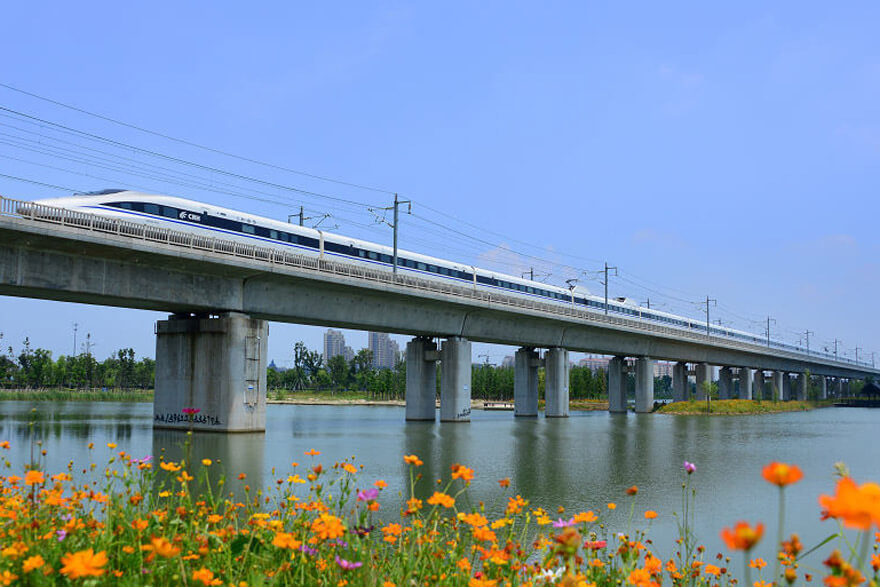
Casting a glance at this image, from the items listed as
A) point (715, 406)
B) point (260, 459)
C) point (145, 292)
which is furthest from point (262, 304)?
point (715, 406)

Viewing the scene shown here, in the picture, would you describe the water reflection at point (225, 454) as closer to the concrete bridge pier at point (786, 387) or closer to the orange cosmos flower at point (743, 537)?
the orange cosmos flower at point (743, 537)

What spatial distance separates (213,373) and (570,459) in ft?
60.6

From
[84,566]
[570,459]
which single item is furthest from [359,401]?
[84,566]

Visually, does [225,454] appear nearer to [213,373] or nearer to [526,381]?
[213,373]

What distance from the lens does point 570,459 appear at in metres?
24.1

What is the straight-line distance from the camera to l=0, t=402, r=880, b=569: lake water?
14.1m

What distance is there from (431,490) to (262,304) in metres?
22.6

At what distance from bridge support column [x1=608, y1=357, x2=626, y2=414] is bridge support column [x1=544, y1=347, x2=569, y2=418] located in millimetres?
16222

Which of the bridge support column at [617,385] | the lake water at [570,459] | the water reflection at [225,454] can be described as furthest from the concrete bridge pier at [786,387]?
the water reflection at [225,454]

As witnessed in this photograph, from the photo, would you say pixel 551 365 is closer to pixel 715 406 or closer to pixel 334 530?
pixel 715 406

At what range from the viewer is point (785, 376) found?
429ft

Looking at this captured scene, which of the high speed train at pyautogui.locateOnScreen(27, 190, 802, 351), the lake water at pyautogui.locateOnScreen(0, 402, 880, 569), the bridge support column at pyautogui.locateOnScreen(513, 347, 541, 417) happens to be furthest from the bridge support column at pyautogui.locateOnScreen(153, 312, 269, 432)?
the bridge support column at pyautogui.locateOnScreen(513, 347, 541, 417)

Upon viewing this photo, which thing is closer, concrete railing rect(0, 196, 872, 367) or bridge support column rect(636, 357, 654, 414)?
concrete railing rect(0, 196, 872, 367)

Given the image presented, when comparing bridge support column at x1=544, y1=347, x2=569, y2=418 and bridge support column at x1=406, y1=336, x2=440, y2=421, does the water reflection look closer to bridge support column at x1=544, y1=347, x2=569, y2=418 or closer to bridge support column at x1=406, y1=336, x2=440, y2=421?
bridge support column at x1=406, y1=336, x2=440, y2=421
